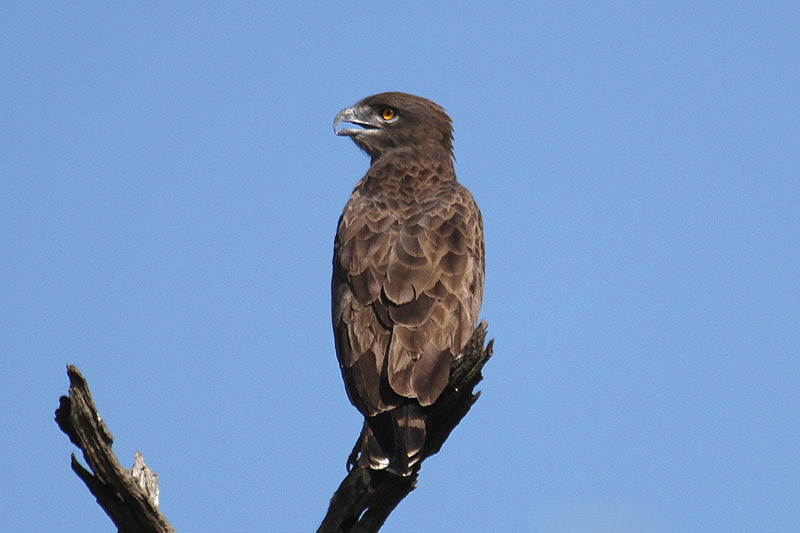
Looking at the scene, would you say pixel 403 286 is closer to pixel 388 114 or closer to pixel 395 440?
pixel 395 440

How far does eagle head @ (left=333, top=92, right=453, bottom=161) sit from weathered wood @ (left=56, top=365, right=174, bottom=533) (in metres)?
4.77

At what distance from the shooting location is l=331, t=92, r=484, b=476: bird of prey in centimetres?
646

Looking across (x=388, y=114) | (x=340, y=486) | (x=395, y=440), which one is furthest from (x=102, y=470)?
(x=388, y=114)

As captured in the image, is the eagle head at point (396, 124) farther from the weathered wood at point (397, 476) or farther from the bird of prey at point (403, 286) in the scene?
the weathered wood at point (397, 476)

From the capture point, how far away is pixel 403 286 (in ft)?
24.1

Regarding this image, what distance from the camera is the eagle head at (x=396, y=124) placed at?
31.9 feet

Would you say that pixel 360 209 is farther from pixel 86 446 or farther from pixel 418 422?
pixel 86 446

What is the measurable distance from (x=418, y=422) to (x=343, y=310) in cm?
139

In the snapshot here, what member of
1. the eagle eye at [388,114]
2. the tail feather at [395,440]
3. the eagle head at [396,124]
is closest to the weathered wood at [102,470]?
the tail feather at [395,440]

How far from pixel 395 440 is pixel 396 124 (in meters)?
4.30

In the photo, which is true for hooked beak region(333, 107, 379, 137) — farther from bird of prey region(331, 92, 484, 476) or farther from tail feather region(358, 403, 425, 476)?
tail feather region(358, 403, 425, 476)

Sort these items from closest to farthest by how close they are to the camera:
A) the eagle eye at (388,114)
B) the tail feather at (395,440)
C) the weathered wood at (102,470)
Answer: the weathered wood at (102,470), the tail feather at (395,440), the eagle eye at (388,114)

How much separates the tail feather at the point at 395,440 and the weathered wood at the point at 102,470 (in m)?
1.31

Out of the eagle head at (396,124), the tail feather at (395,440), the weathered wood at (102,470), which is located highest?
the eagle head at (396,124)
